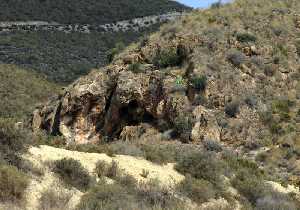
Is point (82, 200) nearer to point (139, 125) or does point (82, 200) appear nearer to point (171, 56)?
point (139, 125)

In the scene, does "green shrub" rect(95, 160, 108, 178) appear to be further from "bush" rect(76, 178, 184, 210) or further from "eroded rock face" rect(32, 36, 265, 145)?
"eroded rock face" rect(32, 36, 265, 145)

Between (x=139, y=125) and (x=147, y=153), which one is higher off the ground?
(x=147, y=153)

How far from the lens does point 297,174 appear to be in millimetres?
18938

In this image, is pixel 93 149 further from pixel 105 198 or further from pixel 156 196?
pixel 105 198

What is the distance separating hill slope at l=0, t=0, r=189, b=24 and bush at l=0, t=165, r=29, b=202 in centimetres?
6883

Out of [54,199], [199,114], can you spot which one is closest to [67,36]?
[199,114]

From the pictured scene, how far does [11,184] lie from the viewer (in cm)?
976

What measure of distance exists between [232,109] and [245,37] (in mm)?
5614

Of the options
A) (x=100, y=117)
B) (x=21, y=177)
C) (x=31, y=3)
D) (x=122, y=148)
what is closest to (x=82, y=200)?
(x=21, y=177)

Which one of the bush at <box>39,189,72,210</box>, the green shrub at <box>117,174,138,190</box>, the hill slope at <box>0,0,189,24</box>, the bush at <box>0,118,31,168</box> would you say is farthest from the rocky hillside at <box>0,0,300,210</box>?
the hill slope at <box>0,0,189,24</box>

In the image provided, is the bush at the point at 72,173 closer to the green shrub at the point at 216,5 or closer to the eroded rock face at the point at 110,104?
the eroded rock face at the point at 110,104

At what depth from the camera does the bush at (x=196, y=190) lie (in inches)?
522

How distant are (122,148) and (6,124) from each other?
4.30m

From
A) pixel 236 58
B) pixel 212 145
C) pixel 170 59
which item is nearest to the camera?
pixel 212 145
